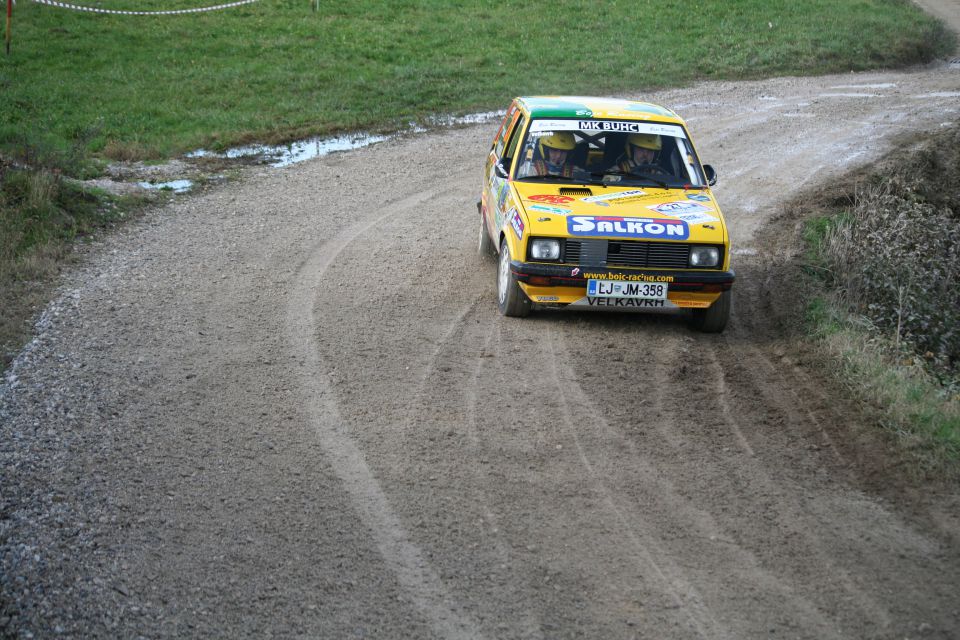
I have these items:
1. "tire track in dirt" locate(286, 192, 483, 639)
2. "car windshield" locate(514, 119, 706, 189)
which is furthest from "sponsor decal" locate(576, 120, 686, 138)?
"tire track in dirt" locate(286, 192, 483, 639)

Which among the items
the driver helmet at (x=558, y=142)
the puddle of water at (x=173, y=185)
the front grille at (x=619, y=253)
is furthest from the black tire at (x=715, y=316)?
the puddle of water at (x=173, y=185)

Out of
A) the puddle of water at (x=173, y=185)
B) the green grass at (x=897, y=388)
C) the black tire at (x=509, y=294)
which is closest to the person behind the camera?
the green grass at (x=897, y=388)

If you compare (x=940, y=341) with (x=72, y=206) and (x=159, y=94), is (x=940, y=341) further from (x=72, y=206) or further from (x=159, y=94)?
(x=159, y=94)

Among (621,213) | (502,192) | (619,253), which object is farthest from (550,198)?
(619,253)

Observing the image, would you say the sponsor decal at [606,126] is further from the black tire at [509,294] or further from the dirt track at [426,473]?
the dirt track at [426,473]

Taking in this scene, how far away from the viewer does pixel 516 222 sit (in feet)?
28.5

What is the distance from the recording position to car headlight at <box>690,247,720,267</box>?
835cm

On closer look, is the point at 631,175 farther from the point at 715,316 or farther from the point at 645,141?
the point at 715,316

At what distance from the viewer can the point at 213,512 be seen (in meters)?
5.56

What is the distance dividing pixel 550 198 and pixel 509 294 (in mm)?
953

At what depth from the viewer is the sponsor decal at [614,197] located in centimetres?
881

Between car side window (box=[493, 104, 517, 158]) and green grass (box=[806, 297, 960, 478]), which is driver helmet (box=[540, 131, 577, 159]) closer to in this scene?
car side window (box=[493, 104, 517, 158])

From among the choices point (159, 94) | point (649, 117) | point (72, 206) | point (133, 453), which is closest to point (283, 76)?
point (159, 94)

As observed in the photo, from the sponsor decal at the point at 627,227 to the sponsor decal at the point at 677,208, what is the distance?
0.24m
